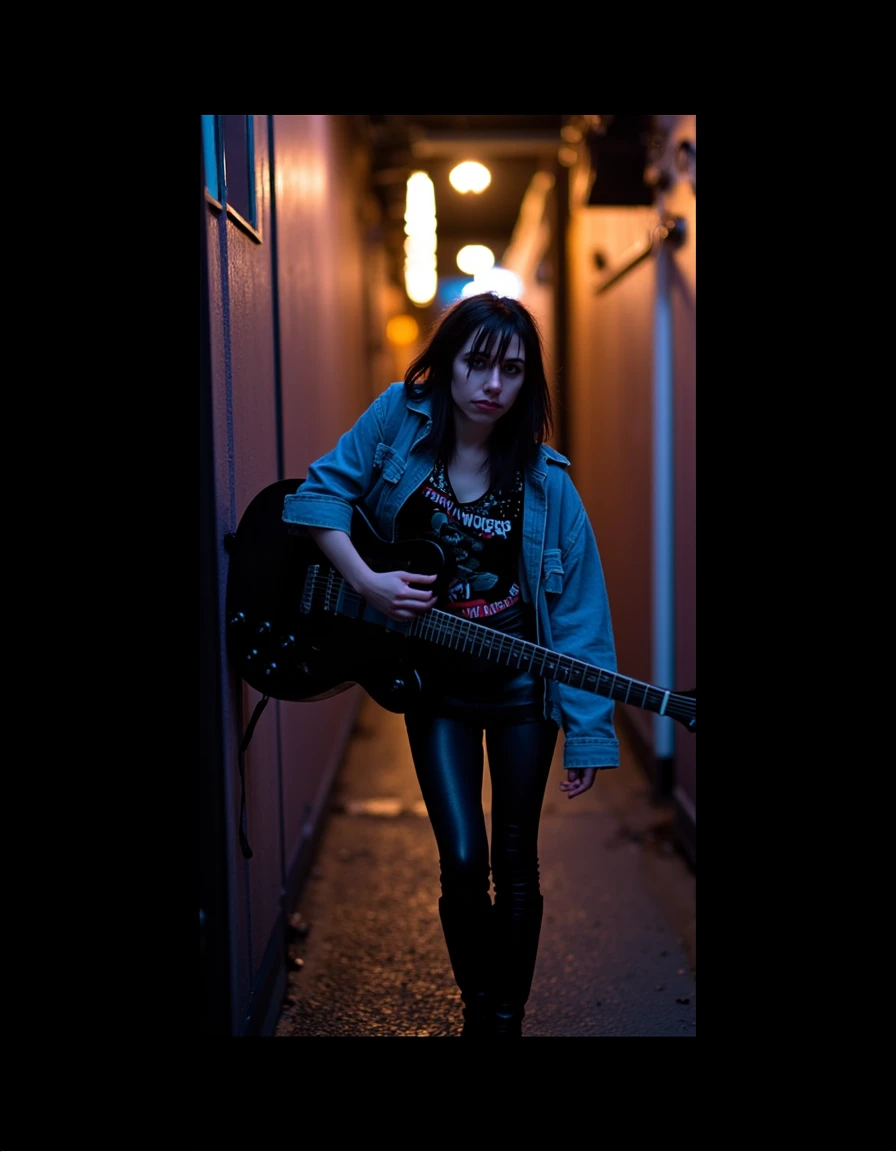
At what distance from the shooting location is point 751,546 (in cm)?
202

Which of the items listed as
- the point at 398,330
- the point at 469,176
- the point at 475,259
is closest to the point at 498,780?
the point at 469,176

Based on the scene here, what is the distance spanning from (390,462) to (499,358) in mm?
317

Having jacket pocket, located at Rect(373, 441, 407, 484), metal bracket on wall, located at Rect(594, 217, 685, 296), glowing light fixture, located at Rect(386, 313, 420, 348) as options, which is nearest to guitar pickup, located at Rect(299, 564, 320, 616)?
jacket pocket, located at Rect(373, 441, 407, 484)

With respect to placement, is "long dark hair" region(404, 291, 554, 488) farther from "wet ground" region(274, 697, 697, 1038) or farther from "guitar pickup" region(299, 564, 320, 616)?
"wet ground" region(274, 697, 697, 1038)

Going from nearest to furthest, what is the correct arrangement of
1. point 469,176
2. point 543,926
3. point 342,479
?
point 342,479 < point 543,926 < point 469,176

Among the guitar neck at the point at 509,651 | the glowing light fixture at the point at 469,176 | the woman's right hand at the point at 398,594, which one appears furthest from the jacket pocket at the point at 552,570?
the glowing light fixture at the point at 469,176

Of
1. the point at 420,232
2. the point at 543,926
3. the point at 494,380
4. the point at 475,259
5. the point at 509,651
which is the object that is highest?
the point at 475,259

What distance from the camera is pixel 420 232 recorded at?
8445 mm

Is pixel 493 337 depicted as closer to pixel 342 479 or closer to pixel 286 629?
pixel 342 479

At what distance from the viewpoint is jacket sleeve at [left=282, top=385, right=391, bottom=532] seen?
7.18 feet

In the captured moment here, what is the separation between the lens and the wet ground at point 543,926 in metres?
3.05

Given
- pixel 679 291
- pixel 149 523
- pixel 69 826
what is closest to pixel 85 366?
pixel 149 523

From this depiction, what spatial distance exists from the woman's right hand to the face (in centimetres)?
37

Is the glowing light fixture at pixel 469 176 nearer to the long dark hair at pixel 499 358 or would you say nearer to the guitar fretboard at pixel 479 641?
the long dark hair at pixel 499 358
